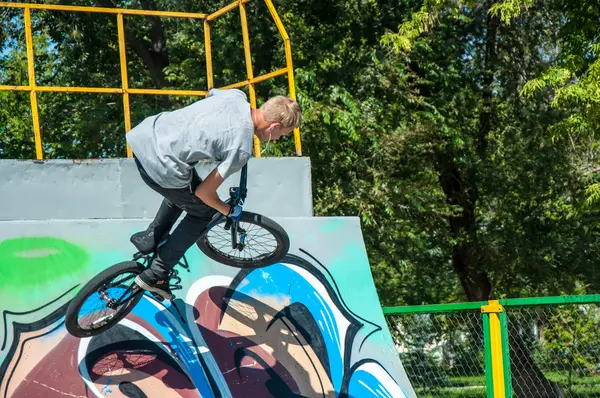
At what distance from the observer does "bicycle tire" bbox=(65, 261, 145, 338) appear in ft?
16.7

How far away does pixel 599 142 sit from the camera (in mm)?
16266

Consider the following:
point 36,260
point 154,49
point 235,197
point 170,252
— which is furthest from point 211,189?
point 154,49

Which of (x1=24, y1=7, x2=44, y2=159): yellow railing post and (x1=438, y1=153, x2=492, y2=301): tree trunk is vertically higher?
(x1=24, y1=7, x2=44, y2=159): yellow railing post

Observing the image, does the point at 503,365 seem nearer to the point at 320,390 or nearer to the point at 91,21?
the point at 320,390

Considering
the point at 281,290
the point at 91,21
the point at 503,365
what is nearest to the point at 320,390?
the point at 281,290

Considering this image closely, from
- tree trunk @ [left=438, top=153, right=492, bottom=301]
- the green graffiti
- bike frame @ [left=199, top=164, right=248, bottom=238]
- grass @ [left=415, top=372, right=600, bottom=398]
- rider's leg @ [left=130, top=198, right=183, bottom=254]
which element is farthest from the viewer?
tree trunk @ [left=438, top=153, right=492, bottom=301]

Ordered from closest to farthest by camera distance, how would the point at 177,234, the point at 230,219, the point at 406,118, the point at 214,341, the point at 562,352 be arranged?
the point at 230,219
the point at 177,234
the point at 214,341
the point at 562,352
the point at 406,118

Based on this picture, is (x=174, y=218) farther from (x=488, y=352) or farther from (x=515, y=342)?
(x=515, y=342)

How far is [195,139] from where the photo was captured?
14.6 feet

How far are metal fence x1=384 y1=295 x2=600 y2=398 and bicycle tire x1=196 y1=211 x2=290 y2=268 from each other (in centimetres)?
154

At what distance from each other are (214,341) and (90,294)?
3.69ft

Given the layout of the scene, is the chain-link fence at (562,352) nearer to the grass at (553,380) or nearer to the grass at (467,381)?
the grass at (553,380)

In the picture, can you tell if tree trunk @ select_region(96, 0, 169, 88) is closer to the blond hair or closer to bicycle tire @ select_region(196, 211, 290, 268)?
bicycle tire @ select_region(196, 211, 290, 268)

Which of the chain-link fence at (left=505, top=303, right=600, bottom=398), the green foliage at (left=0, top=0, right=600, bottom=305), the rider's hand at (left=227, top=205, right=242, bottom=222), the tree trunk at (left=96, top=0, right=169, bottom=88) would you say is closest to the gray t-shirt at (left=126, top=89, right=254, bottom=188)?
the rider's hand at (left=227, top=205, right=242, bottom=222)
